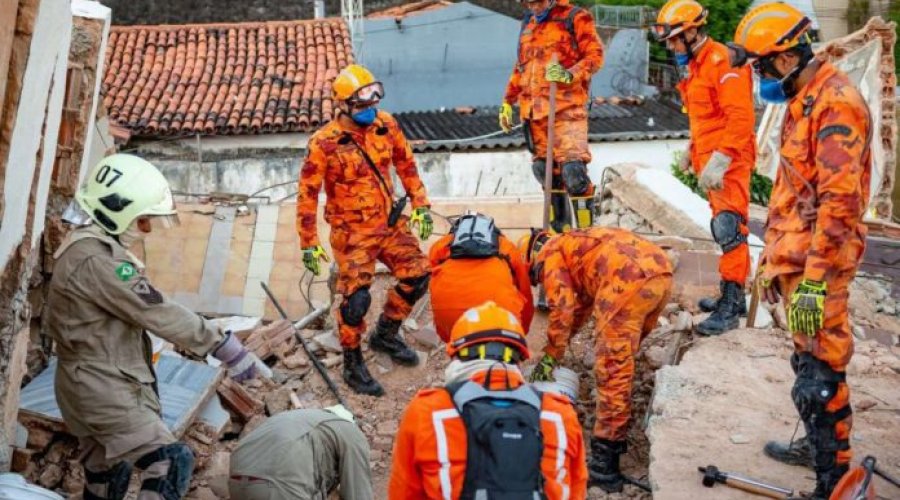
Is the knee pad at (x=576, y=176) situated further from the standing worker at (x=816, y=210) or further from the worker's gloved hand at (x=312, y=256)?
the standing worker at (x=816, y=210)

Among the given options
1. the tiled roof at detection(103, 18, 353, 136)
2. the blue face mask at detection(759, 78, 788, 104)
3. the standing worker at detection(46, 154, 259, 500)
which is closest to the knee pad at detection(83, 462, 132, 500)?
the standing worker at detection(46, 154, 259, 500)

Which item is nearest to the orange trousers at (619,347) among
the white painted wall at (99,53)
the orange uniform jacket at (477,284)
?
the orange uniform jacket at (477,284)

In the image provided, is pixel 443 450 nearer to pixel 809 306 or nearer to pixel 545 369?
pixel 809 306

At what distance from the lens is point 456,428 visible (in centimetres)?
354

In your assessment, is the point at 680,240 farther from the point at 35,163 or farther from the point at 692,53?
the point at 35,163

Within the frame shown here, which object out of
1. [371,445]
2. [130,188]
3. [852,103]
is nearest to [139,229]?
[130,188]

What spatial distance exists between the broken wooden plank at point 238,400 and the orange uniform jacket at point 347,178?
1.04 metres

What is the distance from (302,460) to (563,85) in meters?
4.01

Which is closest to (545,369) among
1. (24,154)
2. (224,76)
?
(24,154)

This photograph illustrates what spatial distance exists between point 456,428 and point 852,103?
228 cm

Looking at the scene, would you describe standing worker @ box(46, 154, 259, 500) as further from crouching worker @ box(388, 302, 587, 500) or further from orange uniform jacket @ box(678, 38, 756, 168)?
orange uniform jacket @ box(678, 38, 756, 168)

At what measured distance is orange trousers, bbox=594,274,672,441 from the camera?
18.9ft

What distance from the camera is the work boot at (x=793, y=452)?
523 centimetres

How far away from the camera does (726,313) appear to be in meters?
7.07
